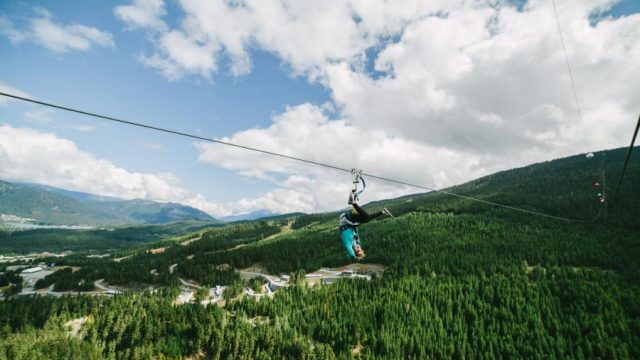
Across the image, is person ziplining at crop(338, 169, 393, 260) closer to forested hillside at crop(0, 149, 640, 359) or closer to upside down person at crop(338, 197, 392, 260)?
upside down person at crop(338, 197, 392, 260)

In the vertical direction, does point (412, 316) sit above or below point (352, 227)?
below

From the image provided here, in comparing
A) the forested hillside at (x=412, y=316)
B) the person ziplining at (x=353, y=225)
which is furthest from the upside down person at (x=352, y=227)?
the forested hillside at (x=412, y=316)

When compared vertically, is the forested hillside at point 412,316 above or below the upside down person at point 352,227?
below

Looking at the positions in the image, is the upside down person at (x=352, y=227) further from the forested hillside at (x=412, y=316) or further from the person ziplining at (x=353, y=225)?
the forested hillside at (x=412, y=316)

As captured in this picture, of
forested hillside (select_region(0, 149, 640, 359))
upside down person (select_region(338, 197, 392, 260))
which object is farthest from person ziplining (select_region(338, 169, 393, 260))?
forested hillside (select_region(0, 149, 640, 359))

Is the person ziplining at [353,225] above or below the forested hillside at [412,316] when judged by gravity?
above

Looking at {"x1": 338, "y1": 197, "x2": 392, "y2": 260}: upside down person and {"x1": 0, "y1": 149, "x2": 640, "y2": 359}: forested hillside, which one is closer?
{"x1": 338, "y1": 197, "x2": 392, "y2": 260}: upside down person

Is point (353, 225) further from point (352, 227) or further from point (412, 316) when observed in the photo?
point (412, 316)

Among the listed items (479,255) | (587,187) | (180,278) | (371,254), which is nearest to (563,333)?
(479,255)

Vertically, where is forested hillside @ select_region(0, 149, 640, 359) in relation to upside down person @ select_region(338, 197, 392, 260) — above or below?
below

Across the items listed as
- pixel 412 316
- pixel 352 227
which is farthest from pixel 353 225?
pixel 412 316

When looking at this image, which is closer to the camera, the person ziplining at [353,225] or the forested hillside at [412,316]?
the person ziplining at [353,225]

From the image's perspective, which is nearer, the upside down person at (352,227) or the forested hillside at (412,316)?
the upside down person at (352,227)

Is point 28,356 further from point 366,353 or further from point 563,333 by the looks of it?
point 563,333
